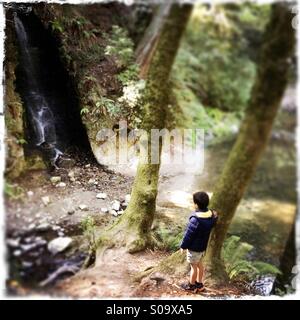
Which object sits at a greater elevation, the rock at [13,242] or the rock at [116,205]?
the rock at [116,205]

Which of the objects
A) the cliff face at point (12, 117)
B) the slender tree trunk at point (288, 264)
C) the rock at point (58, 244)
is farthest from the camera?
the slender tree trunk at point (288, 264)

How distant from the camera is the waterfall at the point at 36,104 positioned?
6.12 m

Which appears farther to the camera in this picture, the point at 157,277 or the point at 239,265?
the point at 239,265

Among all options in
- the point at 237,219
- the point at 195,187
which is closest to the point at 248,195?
the point at 237,219

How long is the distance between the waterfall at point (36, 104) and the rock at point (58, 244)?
4.09 feet

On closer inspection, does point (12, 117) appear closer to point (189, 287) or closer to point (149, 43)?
point (189, 287)

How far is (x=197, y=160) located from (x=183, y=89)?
299 cm

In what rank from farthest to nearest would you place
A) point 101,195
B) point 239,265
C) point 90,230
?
1. point 239,265
2. point 101,195
3. point 90,230

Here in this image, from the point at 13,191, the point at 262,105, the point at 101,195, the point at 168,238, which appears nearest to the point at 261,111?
the point at 262,105

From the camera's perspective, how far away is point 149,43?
895 centimetres

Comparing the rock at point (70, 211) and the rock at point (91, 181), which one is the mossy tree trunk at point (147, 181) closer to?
the rock at point (70, 211)

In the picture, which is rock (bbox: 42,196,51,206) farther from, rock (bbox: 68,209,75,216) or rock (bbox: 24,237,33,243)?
rock (bbox: 24,237,33,243)

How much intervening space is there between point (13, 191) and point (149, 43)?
509cm

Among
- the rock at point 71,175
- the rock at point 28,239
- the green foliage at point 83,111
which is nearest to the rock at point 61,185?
the rock at point 71,175
